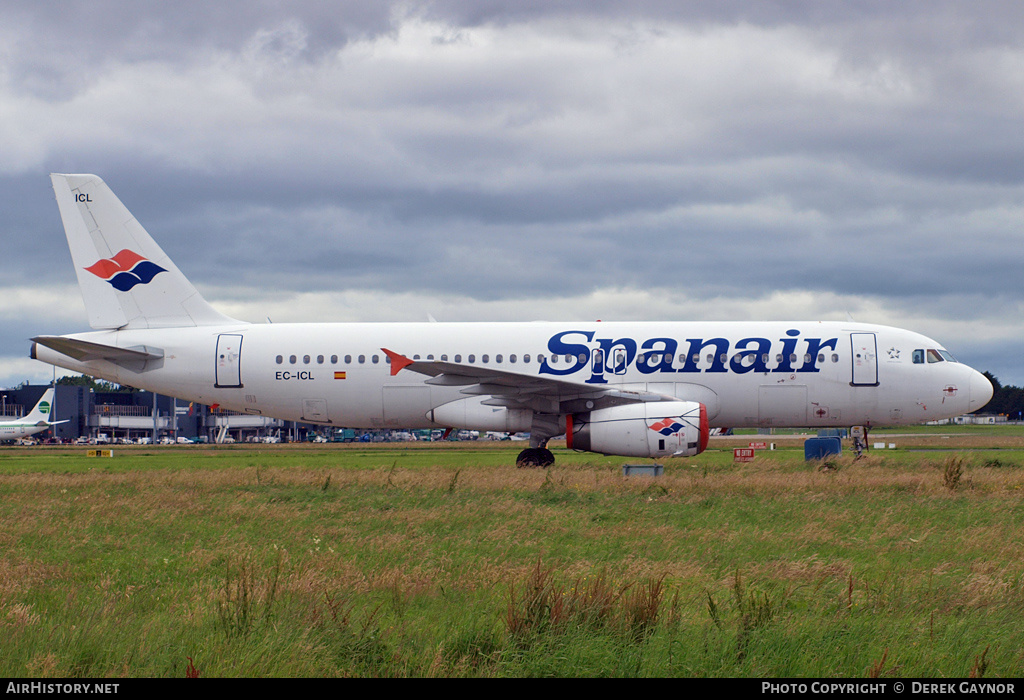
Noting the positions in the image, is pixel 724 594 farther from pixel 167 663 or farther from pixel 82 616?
pixel 82 616

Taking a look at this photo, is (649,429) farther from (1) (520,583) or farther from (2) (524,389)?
(1) (520,583)

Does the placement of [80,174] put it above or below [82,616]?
above

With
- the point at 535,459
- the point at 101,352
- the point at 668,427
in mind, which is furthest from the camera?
the point at 101,352

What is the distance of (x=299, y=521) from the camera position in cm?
1223

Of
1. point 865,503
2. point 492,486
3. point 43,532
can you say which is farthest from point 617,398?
point 43,532

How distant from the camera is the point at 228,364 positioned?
2423 cm

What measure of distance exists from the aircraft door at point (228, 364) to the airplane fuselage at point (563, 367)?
0.03m

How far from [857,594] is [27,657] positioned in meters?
6.38

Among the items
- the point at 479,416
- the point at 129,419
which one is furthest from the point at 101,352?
the point at 129,419

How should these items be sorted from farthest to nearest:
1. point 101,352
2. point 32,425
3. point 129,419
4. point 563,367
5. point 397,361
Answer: point 129,419, point 32,425, point 101,352, point 563,367, point 397,361

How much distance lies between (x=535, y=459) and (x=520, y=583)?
14725 millimetres

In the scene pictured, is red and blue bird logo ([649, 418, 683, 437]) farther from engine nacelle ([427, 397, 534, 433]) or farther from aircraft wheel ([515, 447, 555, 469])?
engine nacelle ([427, 397, 534, 433])
